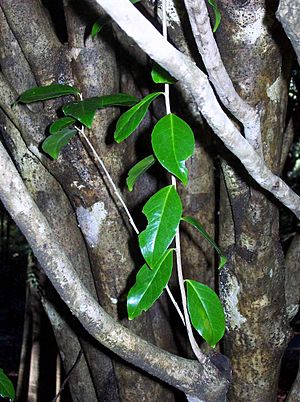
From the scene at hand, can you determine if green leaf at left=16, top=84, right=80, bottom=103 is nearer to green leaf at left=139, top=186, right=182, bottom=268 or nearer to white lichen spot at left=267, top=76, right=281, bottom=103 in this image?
green leaf at left=139, top=186, right=182, bottom=268

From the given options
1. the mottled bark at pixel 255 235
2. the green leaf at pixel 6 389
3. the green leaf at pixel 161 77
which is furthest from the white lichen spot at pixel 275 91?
the green leaf at pixel 6 389

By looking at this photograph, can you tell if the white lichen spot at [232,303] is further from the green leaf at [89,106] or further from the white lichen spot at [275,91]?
the green leaf at [89,106]

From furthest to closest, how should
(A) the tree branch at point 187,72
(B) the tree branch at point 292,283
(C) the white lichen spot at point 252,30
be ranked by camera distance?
1. (B) the tree branch at point 292,283
2. (C) the white lichen spot at point 252,30
3. (A) the tree branch at point 187,72

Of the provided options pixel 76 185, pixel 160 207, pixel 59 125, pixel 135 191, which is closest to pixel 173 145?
pixel 160 207

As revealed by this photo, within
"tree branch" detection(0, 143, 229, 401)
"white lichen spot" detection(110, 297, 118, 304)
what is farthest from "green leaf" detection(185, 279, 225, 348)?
"white lichen spot" detection(110, 297, 118, 304)

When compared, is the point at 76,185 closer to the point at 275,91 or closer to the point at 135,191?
the point at 135,191

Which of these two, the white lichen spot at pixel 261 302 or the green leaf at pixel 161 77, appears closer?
the green leaf at pixel 161 77

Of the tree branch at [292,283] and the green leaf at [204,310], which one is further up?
the tree branch at [292,283]

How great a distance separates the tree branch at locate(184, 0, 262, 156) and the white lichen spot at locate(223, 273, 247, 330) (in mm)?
596

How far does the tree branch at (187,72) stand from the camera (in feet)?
2.02

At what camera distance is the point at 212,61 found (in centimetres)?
77

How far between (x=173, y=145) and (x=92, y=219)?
685 mm

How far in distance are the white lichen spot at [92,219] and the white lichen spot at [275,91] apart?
0.49 m

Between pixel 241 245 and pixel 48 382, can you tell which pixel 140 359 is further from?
pixel 48 382
